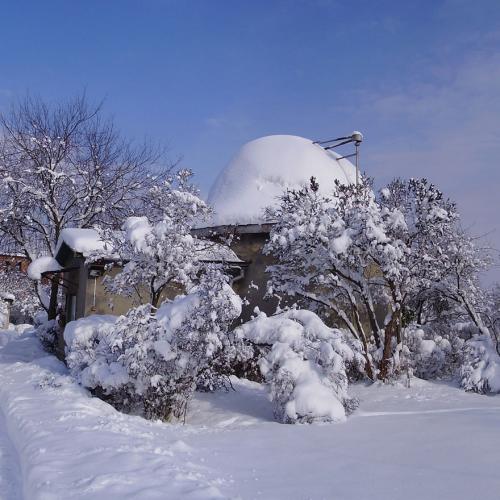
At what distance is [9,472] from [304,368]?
14.3 ft

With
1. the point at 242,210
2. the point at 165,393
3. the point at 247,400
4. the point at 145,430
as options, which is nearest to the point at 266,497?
the point at 145,430

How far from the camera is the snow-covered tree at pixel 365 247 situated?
10.5 meters

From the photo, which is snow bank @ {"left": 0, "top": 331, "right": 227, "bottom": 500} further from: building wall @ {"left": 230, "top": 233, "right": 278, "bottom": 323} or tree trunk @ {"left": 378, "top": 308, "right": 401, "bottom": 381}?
building wall @ {"left": 230, "top": 233, "right": 278, "bottom": 323}

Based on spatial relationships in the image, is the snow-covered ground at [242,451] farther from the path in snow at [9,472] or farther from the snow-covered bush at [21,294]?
the snow-covered bush at [21,294]

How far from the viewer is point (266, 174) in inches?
676

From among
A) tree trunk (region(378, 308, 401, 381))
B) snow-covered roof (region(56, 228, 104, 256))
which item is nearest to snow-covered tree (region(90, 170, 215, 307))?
snow-covered roof (region(56, 228, 104, 256))

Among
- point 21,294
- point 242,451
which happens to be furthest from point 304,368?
point 21,294

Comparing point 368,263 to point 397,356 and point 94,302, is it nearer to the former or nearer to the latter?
point 397,356

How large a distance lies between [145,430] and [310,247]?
5512mm

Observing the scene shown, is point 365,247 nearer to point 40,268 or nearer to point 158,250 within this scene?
point 158,250

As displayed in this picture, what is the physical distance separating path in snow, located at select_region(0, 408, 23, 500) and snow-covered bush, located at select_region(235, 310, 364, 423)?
370cm

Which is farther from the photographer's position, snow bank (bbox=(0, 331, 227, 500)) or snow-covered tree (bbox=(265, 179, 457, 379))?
snow-covered tree (bbox=(265, 179, 457, 379))

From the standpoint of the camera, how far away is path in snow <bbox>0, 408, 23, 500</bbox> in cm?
467

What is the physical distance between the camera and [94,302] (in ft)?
42.0
